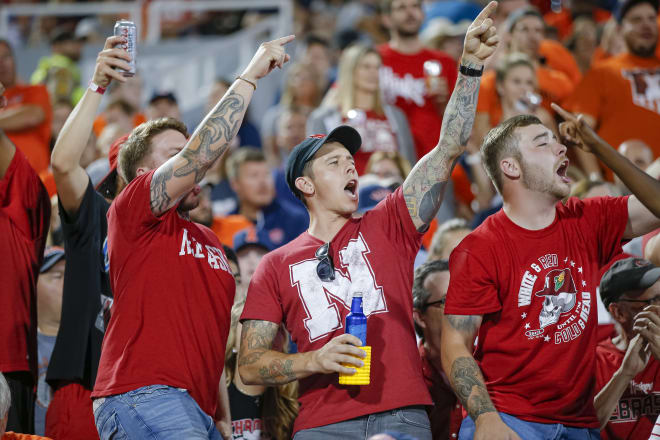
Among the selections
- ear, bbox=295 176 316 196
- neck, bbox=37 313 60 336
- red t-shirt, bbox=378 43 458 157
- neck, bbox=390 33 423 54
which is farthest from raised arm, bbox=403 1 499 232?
neck, bbox=390 33 423 54

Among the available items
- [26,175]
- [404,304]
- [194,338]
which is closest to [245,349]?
[194,338]

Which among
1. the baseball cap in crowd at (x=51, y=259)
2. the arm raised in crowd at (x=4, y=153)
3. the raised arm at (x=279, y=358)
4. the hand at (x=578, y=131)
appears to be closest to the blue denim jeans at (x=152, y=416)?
the raised arm at (x=279, y=358)

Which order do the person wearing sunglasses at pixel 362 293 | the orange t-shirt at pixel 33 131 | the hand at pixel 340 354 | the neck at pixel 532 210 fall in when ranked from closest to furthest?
the hand at pixel 340 354, the person wearing sunglasses at pixel 362 293, the neck at pixel 532 210, the orange t-shirt at pixel 33 131

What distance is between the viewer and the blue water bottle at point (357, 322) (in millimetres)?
3729

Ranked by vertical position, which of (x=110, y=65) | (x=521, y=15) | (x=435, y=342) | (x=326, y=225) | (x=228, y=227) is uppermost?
(x=521, y=15)

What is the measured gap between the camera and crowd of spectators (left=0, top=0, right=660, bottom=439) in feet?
15.4

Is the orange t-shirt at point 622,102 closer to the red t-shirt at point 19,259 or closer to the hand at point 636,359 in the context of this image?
the hand at point 636,359

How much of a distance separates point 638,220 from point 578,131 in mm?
577

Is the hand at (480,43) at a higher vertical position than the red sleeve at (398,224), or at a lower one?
higher

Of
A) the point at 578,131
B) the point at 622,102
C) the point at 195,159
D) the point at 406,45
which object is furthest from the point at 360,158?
the point at 195,159

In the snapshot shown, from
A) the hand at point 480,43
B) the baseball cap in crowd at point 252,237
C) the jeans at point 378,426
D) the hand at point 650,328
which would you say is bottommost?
the jeans at point 378,426

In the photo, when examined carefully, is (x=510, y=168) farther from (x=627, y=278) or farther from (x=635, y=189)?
(x=627, y=278)

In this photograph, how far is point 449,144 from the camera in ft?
13.7

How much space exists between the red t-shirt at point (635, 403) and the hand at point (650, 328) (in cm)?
49
